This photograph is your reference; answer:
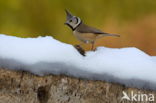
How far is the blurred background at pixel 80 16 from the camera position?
6812 mm

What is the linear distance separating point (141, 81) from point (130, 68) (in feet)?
0.27

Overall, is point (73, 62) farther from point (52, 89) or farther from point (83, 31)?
point (83, 31)

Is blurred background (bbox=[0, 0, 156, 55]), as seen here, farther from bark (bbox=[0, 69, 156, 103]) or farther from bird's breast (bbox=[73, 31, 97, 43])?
bark (bbox=[0, 69, 156, 103])

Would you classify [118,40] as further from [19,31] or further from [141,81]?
[141,81]

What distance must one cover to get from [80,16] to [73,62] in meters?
3.40

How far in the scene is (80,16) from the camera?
678cm

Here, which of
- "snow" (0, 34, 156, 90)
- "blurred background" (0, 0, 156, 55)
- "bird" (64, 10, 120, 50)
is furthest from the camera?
"blurred background" (0, 0, 156, 55)

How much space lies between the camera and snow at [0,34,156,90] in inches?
133

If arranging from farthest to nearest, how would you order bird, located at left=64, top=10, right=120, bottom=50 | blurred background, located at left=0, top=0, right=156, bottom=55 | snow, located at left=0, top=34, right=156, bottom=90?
blurred background, located at left=0, top=0, right=156, bottom=55 < bird, located at left=64, top=10, right=120, bottom=50 < snow, located at left=0, top=34, right=156, bottom=90

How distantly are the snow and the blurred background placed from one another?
3145 mm

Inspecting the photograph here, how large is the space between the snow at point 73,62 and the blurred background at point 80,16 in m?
3.14

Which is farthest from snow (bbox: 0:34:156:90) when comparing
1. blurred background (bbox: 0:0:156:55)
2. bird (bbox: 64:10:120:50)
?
blurred background (bbox: 0:0:156:55)

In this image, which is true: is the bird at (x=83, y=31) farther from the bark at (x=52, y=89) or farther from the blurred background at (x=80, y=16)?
the blurred background at (x=80, y=16)

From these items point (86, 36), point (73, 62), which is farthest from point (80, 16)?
point (73, 62)
